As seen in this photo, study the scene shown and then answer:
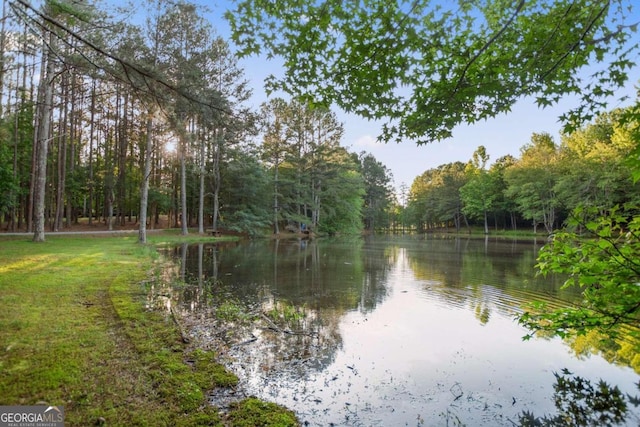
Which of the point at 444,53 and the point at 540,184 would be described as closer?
the point at 444,53

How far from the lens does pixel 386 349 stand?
19.1ft

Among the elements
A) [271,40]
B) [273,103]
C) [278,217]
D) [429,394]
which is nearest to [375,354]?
[429,394]

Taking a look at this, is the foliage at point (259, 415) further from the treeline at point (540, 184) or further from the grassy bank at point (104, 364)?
the treeline at point (540, 184)

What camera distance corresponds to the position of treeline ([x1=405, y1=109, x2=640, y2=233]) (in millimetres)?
30359

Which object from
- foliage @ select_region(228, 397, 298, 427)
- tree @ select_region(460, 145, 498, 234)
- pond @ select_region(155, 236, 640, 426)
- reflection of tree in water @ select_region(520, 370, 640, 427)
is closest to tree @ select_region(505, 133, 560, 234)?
tree @ select_region(460, 145, 498, 234)

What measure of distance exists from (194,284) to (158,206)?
91.0ft

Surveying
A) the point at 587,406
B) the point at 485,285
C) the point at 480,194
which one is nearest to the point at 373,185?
the point at 480,194

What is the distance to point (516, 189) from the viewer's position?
Answer: 4372 cm

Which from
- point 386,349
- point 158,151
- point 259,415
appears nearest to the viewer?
point 259,415

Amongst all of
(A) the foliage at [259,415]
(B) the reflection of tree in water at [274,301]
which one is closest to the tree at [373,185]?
(B) the reflection of tree in water at [274,301]

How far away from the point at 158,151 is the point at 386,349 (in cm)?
2992

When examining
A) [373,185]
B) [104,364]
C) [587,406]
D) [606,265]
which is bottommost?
[587,406]

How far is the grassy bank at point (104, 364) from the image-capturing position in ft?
10.6

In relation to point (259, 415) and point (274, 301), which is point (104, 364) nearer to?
point (259, 415)
